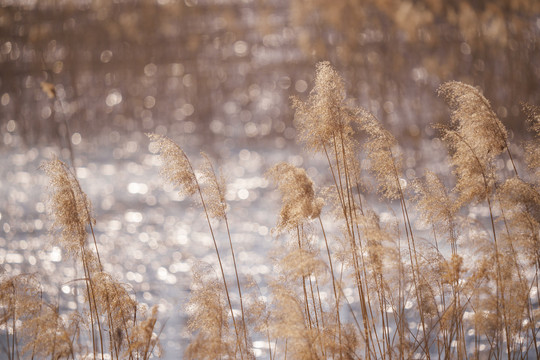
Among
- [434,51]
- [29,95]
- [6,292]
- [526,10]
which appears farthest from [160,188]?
[6,292]

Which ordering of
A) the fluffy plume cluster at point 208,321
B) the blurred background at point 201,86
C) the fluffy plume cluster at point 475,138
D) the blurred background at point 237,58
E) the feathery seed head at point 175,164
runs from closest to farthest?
the fluffy plume cluster at point 208,321, the fluffy plume cluster at point 475,138, the feathery seed head at point 175,164, the blurred background at point 201,86, the blurred background at point 237,58

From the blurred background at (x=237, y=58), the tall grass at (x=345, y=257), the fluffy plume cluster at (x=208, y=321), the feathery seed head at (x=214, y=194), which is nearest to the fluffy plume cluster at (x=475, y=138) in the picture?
the tall grass at (x=345, y=257)

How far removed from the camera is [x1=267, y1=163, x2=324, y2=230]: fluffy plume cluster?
1.62 meters

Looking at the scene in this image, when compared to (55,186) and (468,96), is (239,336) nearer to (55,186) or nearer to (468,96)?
(55,186)

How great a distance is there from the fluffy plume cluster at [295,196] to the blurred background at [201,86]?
8.73 feet

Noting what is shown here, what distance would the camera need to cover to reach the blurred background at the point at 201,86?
5078 millimetres

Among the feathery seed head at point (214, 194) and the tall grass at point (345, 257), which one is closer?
the tall grass at point (345, 257)

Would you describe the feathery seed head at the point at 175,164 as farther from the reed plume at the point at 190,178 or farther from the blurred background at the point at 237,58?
the blurred background at the point at 237,58

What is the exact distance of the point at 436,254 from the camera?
1740mm

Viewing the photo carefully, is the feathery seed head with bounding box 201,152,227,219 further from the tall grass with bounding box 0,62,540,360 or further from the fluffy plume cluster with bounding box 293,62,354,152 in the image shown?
the fluffy plume cluster with bounding box 293,62,354,152

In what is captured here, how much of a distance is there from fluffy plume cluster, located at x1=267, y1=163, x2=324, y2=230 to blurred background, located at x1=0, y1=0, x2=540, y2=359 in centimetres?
266

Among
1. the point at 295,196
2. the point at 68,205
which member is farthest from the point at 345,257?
the point at 68,205

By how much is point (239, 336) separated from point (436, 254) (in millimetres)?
760

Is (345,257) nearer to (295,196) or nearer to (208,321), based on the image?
(295,196)
